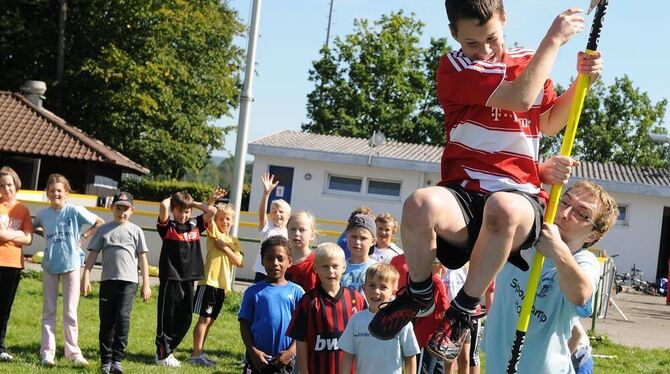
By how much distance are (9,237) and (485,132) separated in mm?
6267

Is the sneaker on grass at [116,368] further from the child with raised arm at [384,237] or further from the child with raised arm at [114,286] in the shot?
the child with raised arm at [384,237]

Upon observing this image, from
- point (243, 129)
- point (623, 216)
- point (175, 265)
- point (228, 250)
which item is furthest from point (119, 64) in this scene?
point (175, 265)

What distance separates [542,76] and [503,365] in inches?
64.5

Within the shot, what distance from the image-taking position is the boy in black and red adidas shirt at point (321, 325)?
621 cm

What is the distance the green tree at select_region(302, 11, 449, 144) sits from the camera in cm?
4747

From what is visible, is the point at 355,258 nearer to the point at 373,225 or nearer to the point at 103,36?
the point at 373,225

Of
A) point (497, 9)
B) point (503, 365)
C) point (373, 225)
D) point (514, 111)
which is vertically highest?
point (497, 9)

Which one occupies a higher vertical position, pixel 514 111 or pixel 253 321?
pixel 514 111

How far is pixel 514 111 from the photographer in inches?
129

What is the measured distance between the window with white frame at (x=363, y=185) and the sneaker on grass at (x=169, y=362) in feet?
65.5

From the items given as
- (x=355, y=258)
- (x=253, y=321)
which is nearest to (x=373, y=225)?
(x=355, y=258)

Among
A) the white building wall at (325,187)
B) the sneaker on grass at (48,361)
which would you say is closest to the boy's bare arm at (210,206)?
the sneaker on grass at (48,361)

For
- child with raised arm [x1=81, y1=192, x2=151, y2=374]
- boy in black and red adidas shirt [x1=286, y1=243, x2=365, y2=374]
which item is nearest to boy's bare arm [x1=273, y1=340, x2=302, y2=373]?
boy in black and red adidas shirt [x1=286, y1=243, x2=365, y2=374]

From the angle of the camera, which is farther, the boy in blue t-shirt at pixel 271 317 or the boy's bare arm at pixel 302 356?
the boy in blue t-shirt at pixel 271 317
